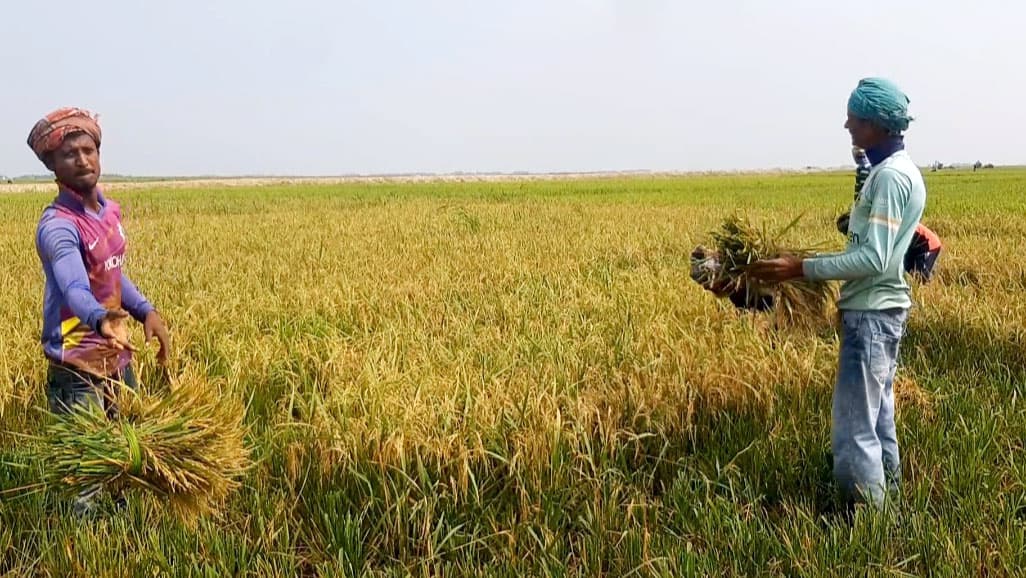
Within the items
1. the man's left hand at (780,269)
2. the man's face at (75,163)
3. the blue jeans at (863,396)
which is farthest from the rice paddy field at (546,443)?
the man's face at (75,163)

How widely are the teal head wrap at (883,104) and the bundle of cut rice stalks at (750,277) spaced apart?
745 millimetres

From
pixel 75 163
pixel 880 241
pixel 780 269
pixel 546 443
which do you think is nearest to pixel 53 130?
pixel 75 163

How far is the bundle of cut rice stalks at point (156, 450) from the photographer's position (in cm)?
212

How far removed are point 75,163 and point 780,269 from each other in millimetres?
2463

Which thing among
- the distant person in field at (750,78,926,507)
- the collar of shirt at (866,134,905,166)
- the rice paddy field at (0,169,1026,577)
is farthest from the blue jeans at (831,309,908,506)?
the collar of shirt at (866,134,905,166)

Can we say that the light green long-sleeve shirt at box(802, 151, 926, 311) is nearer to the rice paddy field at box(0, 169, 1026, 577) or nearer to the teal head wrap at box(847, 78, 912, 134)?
the teal head wrap at box(847, 78, 912, 134)

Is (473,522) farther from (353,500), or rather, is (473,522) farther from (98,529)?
(98,529)

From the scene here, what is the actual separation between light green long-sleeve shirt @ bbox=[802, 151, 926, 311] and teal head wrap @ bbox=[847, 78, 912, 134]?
0.11 meters

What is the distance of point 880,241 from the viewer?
7.54ft

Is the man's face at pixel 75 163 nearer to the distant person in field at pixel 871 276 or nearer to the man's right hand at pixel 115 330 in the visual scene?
the man's right hand at pixel 115 330

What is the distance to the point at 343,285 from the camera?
6016mm

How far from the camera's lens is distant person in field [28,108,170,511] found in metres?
2.34

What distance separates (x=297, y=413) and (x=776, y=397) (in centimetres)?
229

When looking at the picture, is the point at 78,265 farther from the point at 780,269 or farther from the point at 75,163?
the point at 780,269
